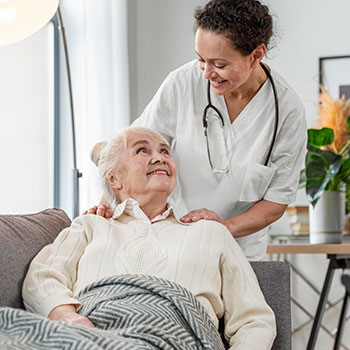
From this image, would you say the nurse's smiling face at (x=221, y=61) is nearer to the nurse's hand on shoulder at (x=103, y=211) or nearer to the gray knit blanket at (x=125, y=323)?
the nurse's hand on shoulder at (x=103, y=211)

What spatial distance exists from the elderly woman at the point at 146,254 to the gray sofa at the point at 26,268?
0.10 ft

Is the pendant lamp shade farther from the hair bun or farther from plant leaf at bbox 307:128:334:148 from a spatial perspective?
plant leaf at bbox 307:128:334:148

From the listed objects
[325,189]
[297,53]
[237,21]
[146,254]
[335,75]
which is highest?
[237,21]

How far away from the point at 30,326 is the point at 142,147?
2.53 ft

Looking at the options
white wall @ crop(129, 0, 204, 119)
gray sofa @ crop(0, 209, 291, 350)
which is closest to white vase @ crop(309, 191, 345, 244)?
white wall @ crop(129, 0, 204, 119)

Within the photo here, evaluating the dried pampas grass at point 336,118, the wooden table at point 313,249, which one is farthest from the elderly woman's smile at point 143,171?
the dried pampas grass at point 336,118

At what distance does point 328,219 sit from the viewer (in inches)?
121

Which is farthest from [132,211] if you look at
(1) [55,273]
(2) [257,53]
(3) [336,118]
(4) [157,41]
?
(4) [157,41]

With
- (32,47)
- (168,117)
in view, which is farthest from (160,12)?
(168,117)

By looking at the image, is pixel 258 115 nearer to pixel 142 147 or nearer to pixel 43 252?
pixel 142 147

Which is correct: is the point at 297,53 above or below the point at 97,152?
above

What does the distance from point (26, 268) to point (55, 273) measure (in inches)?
2.9

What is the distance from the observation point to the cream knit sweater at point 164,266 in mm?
1477

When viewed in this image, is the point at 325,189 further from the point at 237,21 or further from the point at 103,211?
the point at 103,211
